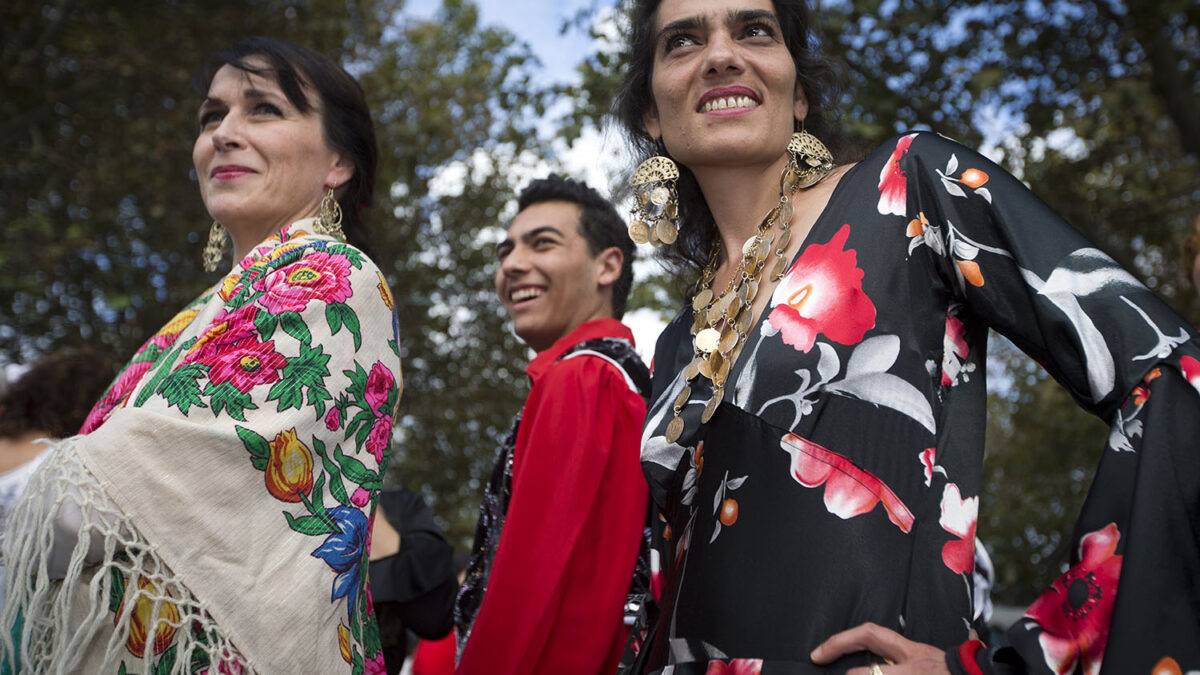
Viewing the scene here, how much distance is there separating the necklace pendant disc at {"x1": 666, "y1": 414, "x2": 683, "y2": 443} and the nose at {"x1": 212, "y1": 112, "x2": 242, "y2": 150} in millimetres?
1452

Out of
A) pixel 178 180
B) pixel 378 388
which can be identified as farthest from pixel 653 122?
pixel 178 180

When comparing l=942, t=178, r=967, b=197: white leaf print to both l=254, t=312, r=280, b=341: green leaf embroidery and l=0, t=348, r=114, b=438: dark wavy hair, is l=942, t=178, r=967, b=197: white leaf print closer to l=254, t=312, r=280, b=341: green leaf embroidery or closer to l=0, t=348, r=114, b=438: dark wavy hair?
l=254, t=312, r=280, b=341: green leaf embroidery

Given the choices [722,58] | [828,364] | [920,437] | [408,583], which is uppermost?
[722,58]

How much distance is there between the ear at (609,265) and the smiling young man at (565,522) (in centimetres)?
46

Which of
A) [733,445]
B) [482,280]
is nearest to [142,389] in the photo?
[733,445]

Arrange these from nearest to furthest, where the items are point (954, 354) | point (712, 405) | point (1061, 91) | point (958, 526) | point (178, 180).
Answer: point (958, 526), point (954, 354), point (712, 405), point (1061, 91), point (178, 180)

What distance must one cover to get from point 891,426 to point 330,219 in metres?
1.67

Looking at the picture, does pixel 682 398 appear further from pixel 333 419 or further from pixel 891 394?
pixel 333 419

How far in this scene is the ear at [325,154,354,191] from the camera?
285 centimetres

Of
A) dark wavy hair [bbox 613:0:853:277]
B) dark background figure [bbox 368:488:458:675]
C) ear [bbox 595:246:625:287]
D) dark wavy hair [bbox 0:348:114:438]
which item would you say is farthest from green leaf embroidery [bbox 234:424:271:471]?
dark wavy hair [bbox 0:348:114:438]

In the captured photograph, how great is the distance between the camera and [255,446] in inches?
78.1

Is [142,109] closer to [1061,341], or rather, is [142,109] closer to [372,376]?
[372,376]

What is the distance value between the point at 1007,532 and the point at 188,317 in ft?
52.3

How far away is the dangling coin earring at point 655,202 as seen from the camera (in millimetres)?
2467
